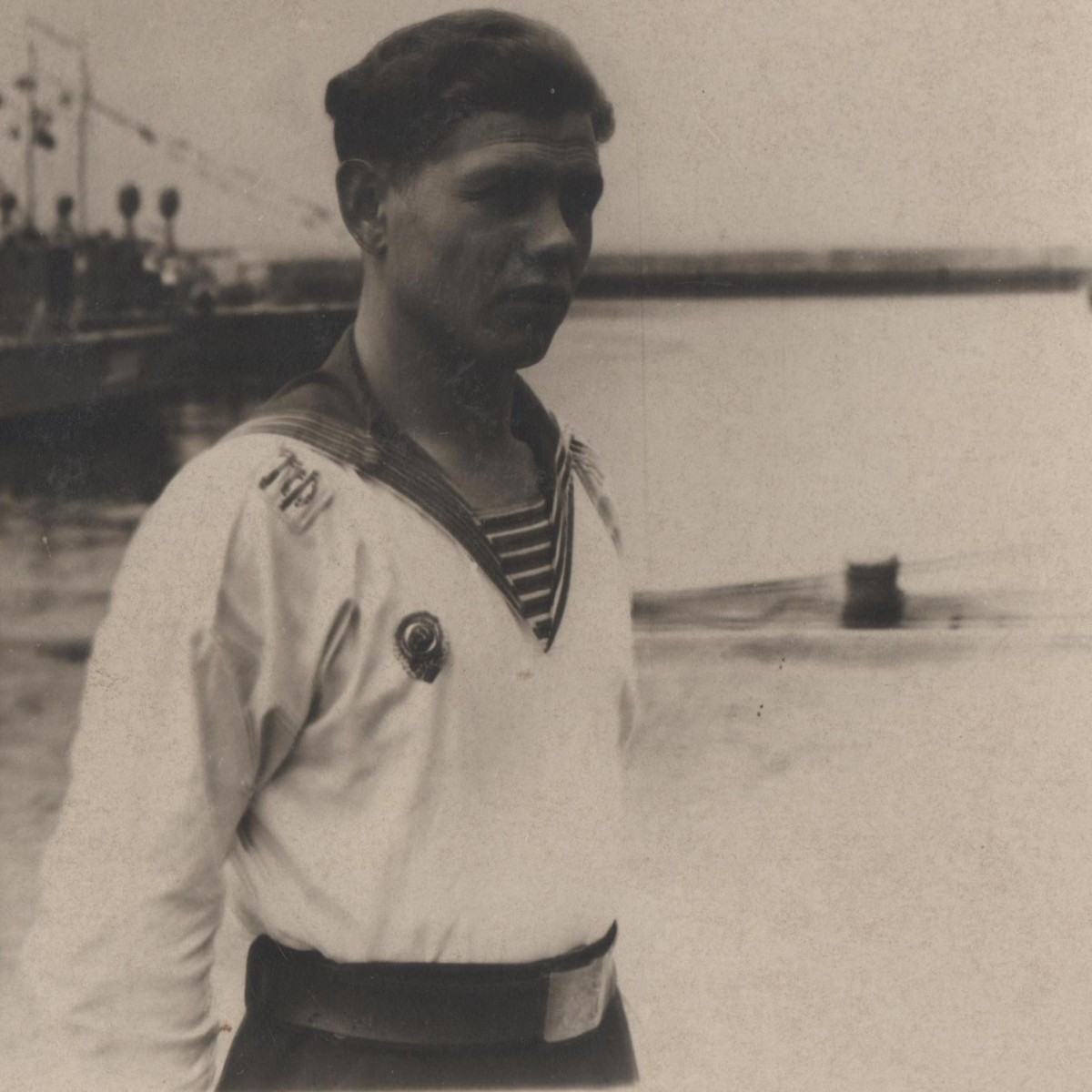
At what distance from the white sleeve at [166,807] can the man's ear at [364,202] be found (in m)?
0.37

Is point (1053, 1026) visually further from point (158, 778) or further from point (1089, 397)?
point (158, 778)

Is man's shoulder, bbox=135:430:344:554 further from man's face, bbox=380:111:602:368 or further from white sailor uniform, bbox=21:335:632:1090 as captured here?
man's face, bbox=380:111:602:368

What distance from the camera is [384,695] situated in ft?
5.76

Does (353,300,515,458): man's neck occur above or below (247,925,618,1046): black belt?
above

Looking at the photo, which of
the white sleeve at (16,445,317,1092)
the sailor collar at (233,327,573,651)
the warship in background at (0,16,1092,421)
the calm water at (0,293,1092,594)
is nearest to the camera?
the white sleeve at (16,445,317,1092)

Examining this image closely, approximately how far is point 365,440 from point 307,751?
0.40m

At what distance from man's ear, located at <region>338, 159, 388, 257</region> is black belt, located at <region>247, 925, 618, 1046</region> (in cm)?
93

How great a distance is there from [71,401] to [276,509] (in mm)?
552

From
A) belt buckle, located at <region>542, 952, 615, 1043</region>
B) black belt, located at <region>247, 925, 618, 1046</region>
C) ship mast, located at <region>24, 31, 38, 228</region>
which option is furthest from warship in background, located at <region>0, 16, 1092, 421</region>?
belt buckle, located at <region>542, 952, 615, 1043</region>

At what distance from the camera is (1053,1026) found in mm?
2293

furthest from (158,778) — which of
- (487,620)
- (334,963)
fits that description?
(487,620)

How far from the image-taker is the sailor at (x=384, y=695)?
1.71 meters

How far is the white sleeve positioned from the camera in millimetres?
1694

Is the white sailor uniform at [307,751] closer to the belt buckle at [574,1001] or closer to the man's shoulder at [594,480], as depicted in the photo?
the belt buckle at [574,1001]
